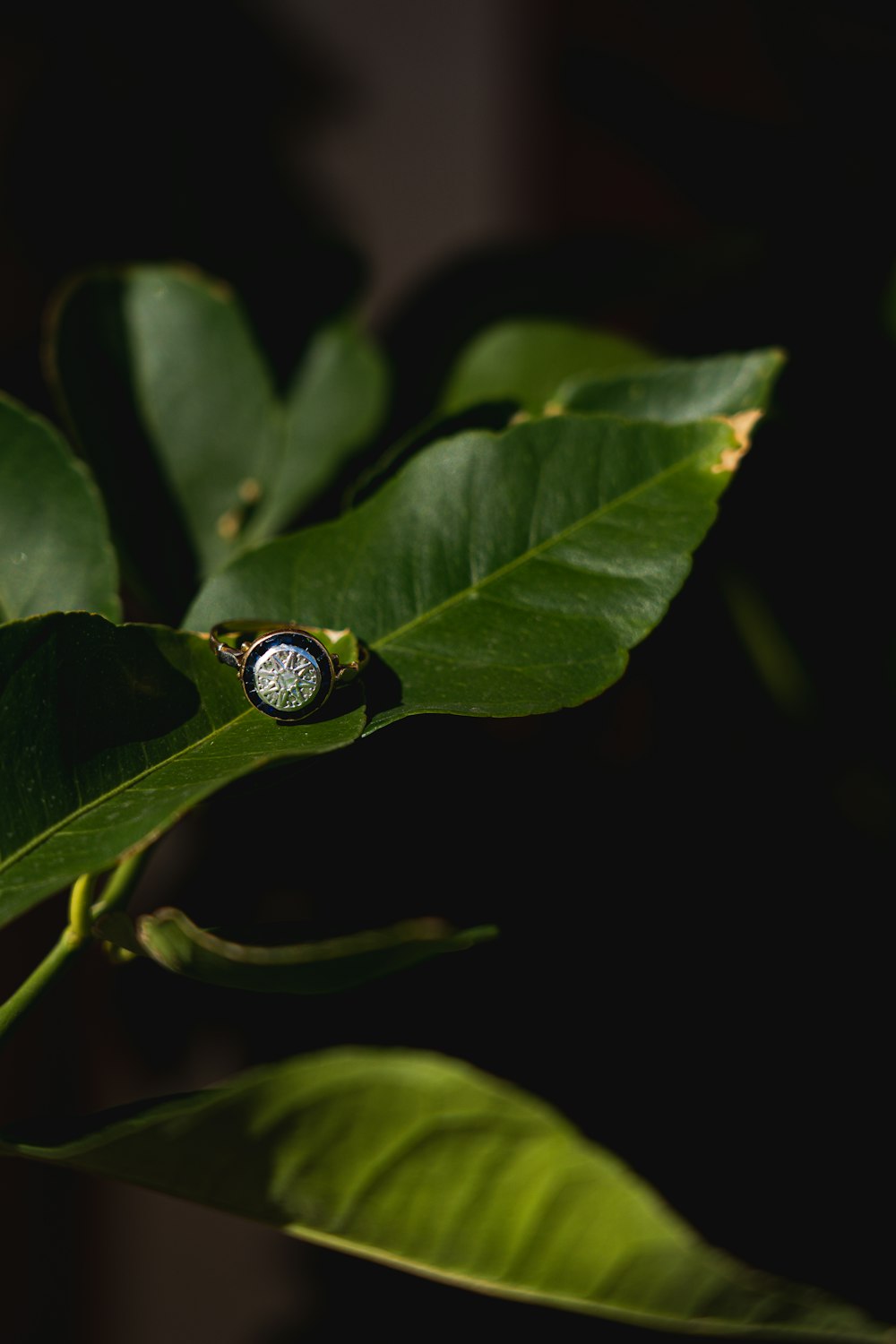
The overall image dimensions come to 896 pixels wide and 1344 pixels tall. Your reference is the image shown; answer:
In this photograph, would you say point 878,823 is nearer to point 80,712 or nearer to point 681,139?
point 681,139

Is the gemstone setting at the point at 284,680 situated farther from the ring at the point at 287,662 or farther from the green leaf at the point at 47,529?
the green leaf at the point at 47,529

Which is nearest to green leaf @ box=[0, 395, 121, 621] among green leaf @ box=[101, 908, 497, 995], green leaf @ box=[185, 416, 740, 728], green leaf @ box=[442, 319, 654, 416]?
green leaf @ box=[185, 416, 740, 728]

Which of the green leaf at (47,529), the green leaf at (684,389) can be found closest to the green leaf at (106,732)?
the green leaf at (47,529)

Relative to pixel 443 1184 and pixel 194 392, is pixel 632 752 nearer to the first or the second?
pixel 194 392

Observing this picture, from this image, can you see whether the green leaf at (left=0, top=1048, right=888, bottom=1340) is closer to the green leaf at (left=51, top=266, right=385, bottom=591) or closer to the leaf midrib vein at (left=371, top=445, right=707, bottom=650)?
the leaf midrib vein at (left=371, top=445, right=707, bottom=650)

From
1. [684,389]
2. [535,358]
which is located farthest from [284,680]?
[535,358]

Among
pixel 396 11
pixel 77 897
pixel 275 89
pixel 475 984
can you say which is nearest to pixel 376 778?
pixel 475 984
